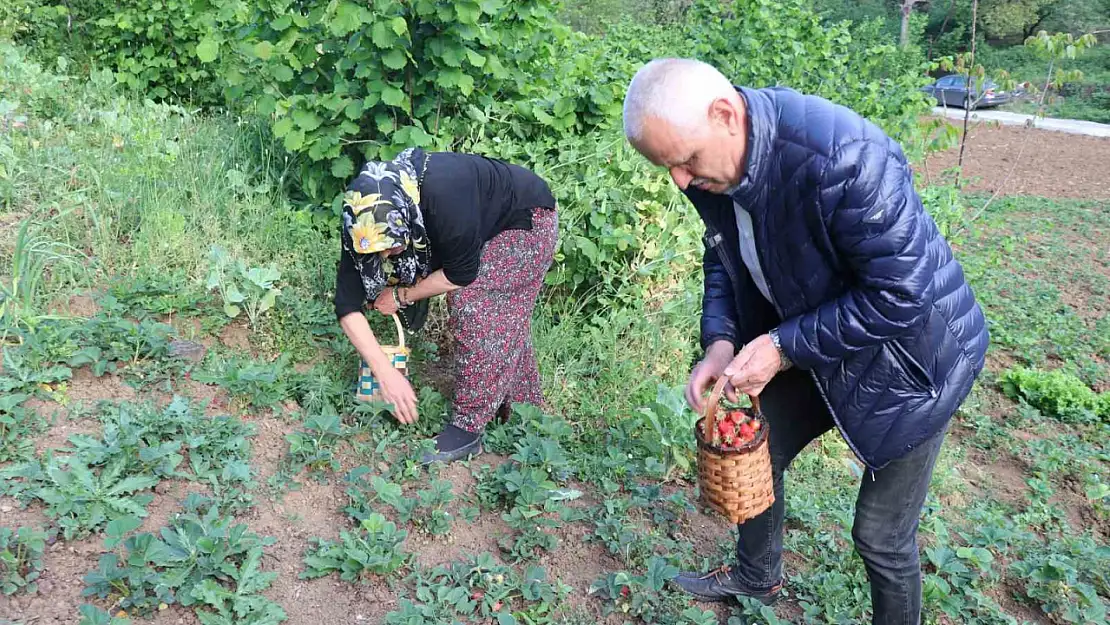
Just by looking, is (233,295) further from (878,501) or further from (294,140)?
(878,501)

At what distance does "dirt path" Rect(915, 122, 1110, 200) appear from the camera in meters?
10.0

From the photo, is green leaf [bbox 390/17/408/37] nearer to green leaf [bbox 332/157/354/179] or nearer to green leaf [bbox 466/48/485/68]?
green leaf [bbox 466/48/485/68]

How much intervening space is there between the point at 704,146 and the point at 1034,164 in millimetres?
11807

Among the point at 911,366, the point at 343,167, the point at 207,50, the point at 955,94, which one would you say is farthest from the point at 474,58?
the point at 955,94

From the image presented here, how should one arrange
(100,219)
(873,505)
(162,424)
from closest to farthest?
(873,505)
(162,424)
(100,219)

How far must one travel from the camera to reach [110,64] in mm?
6801

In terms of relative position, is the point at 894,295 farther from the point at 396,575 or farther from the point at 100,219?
the point at 100,219

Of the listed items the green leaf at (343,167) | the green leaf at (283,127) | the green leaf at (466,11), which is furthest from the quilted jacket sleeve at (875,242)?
the green leaf at (283,127)

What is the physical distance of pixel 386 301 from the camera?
3.09 metres

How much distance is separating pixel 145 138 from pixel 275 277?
1.74 metres

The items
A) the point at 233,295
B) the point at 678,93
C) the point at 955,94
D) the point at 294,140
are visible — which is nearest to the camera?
the point at 678,93

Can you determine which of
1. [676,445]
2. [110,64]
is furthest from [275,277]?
[110,64]

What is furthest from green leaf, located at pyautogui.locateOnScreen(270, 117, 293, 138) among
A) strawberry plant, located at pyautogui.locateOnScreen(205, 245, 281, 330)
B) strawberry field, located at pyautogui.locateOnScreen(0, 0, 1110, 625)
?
strawberry plant, located at pyautogui.locateOnScreen(205, 245, 281, 330)

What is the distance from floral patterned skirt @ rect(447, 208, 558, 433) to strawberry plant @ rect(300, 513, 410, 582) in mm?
729
